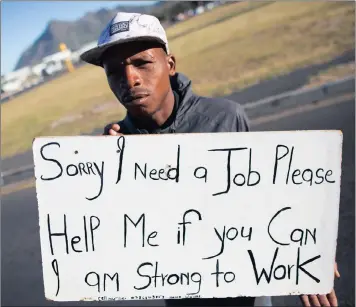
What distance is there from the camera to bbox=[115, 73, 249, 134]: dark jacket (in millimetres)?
1821

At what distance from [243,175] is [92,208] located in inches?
22.1

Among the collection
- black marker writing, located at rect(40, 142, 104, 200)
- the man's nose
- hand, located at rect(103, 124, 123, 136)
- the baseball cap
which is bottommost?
black marker writing, located at rect(40, 142, 104, 200)

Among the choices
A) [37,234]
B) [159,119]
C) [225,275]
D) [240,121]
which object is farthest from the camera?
[37,234]

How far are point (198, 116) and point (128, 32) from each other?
488 mm

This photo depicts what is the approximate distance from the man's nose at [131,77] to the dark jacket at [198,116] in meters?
0.24

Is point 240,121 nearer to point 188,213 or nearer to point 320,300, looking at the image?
point 188,213

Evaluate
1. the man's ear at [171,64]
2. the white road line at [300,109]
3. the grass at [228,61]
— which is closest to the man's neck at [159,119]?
the man's ear at [171,64]

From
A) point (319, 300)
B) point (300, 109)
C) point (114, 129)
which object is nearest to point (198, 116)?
point (114, 129)

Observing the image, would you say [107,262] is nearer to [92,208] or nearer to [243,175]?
[92,208]

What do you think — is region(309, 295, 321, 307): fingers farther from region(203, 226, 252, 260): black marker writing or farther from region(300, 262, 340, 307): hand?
region(203, 226, 252, 260): black marker writing

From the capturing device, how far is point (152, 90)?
1657mm

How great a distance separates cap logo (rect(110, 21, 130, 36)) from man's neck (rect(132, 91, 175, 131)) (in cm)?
34

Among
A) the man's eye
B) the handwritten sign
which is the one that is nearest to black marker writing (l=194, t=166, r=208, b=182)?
the handwritten sign

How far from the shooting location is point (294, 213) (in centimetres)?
159
